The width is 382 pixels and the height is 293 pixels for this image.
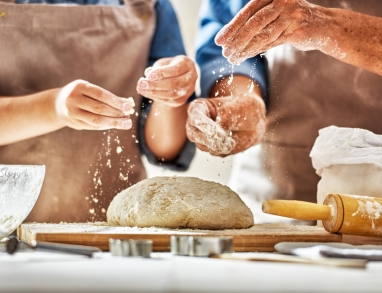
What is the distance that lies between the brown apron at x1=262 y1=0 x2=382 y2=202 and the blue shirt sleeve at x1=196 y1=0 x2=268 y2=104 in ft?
0.20

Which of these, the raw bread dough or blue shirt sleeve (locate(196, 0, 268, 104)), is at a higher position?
blue shirt sleeve (locate(196, 0, 268, 104))

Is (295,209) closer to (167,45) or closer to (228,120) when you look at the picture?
(228,120)

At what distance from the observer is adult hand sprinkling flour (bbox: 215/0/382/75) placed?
1.22 metres

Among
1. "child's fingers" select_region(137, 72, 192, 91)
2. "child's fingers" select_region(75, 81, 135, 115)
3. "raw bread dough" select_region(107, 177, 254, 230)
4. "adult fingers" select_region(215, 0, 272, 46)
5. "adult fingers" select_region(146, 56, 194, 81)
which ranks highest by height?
"adult fingers" select_region(215, 0, 272, 46)

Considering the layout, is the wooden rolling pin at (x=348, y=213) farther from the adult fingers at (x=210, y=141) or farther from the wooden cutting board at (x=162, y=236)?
the adult fingers at (x=210, y=141)

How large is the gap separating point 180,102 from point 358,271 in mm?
943

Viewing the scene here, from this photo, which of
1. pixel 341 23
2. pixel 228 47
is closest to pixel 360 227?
pixel 228 47

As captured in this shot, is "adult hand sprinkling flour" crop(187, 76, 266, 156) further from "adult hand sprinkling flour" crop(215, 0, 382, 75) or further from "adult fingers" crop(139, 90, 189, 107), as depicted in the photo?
"adult hand sprinkling flour" crop(215, 0, 382, 75)

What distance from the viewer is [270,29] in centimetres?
127

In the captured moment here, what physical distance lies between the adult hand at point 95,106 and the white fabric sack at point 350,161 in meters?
0.51

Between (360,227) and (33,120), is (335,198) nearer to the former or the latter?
(360,227)

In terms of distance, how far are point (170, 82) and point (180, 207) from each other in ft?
1.49


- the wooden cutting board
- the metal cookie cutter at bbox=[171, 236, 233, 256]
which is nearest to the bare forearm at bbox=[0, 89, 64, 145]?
the wooden cutting board

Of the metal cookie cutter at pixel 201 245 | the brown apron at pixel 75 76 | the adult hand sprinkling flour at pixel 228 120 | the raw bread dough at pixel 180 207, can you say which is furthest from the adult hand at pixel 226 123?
the metal cookie cutter at pixel 201 245
